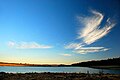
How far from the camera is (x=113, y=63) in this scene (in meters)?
174

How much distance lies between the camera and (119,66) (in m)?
176

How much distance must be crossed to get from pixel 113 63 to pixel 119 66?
5955 mm
